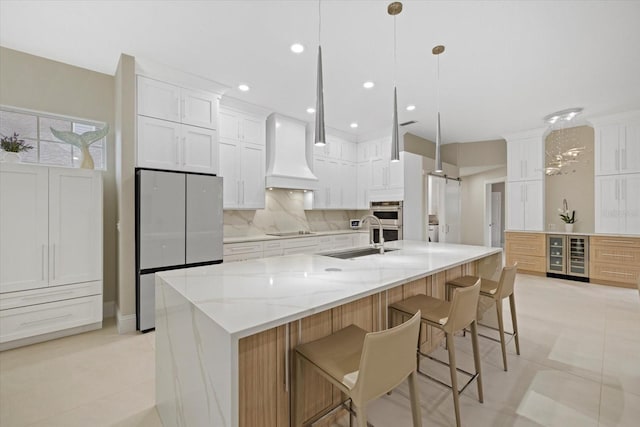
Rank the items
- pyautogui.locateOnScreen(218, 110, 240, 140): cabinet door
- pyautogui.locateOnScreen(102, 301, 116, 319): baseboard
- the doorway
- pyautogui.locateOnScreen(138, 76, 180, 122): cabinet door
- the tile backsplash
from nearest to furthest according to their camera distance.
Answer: pyautogui.locateOnScreen(138, 76, 180, 122): cabinet door, pyautogui.locateOnScreen(102, 301, 116, 319): baseboard, pyautogui.locateOnScreen(218, 110, 240, 140): cabinet door, the tile backsplash, the doorway

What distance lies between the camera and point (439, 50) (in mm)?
2805

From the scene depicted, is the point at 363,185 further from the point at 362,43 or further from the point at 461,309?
the point at 461,309

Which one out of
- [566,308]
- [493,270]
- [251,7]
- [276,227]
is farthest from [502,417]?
[276,227]

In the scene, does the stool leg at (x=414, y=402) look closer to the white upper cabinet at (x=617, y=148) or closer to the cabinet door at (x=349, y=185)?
the cabinet door at (x=349, y=185)

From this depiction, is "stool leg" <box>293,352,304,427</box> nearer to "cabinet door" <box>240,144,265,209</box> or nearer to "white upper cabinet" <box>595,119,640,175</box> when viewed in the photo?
"cabinet door" <box>240,144,265,209</box>

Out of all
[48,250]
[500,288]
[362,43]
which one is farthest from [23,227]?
[500,288]

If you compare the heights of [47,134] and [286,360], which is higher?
[47,134]

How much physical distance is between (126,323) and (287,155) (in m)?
3.13

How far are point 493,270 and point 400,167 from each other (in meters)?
2.74

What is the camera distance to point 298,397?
131 cm

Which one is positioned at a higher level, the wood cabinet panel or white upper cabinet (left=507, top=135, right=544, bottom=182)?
white upper cabinet (left=507, top=135, right=544, bottom=182)

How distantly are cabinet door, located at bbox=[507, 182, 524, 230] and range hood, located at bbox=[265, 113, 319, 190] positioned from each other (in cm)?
409

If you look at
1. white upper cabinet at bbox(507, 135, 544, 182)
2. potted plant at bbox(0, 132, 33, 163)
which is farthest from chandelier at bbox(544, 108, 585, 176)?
potted plant at bbox(0, 132, 33, 163)

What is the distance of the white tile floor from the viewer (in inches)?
67.8
